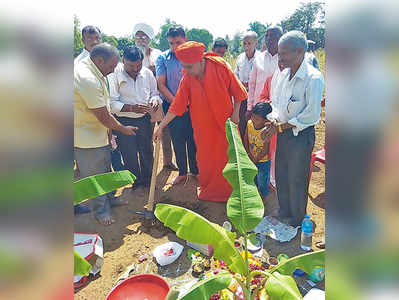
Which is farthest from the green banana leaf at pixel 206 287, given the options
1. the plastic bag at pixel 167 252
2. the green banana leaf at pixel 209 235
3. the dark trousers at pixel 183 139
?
the dark trousers at pixel 183 139

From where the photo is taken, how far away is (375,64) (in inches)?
15.9

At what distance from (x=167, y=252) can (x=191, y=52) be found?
209 cm

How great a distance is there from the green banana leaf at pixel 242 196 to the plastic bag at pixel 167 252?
3.68 feet

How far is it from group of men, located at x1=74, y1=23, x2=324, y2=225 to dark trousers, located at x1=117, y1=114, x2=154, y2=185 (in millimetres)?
14

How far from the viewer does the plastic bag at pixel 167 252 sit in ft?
9.11

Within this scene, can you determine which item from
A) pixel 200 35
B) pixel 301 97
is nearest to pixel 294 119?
pixel 301 97

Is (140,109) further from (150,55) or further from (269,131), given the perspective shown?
(269,131)

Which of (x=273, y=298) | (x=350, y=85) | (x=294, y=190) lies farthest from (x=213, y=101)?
(x=350, y=85)

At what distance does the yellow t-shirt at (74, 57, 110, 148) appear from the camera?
2816 millimetres

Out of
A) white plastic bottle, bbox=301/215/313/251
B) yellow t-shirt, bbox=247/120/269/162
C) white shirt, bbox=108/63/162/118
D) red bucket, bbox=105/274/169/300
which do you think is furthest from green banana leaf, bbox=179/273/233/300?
white shirt, bbox=108/63/162/118

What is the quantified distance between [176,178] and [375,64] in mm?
4284

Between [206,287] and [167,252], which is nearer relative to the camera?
[206,287]

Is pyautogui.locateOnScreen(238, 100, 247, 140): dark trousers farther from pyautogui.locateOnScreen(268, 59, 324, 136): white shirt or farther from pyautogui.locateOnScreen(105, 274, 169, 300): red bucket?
pyautogui.locateOnScreen(105, 274, 169, 300): red bucket

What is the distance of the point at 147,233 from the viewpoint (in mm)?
3326
